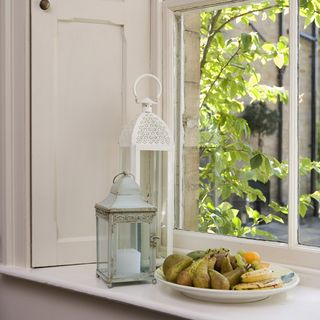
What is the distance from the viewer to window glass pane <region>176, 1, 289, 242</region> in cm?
204

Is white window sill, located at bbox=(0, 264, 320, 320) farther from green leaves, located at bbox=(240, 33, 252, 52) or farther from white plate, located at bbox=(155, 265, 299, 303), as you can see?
green leaves, located at bbox=(240, 33, 252, 52)

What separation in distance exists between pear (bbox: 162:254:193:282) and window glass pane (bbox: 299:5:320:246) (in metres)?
0.42

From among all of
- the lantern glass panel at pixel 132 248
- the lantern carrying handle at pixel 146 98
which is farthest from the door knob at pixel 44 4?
the lantern glass panel at pixel 132 248

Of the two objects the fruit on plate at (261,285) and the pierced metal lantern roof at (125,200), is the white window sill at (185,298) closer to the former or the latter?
the fruit on plate at (261,285)

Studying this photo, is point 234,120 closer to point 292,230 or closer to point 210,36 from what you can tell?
point 210,36

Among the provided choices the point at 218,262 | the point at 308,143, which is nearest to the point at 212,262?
the point at 218,262

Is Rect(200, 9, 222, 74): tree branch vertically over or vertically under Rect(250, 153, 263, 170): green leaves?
over

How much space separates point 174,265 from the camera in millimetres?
1698

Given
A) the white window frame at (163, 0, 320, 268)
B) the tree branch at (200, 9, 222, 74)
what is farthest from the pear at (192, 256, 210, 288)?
the tree branch at (200, 9, 222, 74)

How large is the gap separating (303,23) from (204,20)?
39 centimetres

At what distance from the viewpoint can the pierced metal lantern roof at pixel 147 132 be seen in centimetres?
196

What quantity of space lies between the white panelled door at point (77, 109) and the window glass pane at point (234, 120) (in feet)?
0.72

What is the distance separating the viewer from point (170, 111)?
7.14ft

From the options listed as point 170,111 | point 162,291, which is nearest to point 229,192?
point 170,111
